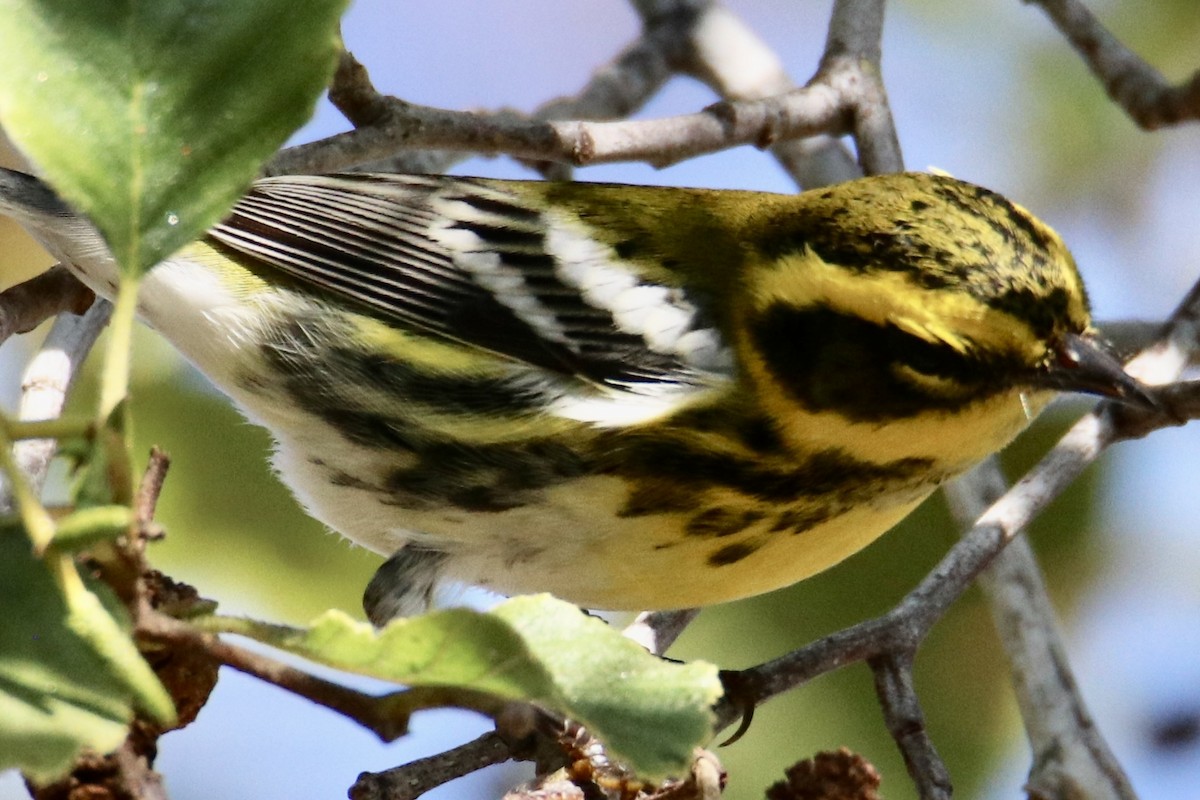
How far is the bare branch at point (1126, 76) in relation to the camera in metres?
2.59

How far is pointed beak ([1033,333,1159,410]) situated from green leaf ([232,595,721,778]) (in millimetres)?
1032

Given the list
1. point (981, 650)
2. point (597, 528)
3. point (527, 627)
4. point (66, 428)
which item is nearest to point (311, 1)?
point (66, 428)

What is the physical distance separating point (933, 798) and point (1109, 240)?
285 cm

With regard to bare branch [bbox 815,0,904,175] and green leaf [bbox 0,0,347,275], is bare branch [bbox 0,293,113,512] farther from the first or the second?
bare branch [bbox 815,0,904,175]

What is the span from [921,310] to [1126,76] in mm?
1176

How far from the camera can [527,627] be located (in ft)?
3.18

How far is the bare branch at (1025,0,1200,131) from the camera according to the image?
2590mm

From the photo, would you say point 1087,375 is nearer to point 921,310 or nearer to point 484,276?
point 921,310

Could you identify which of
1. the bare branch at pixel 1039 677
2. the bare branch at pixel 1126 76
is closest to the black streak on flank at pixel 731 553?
the bare branch at pixel 1039 677

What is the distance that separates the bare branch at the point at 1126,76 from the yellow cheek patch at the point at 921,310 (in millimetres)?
847

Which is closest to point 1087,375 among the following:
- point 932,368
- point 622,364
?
point 932,368

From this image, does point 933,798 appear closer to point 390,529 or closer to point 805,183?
point 390,529

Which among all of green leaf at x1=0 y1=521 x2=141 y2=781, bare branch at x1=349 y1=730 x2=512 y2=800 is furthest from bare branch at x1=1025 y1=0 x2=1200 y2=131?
green leaf at x1=0 y1=521 x2=141 y2=781

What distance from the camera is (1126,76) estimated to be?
276 cm
